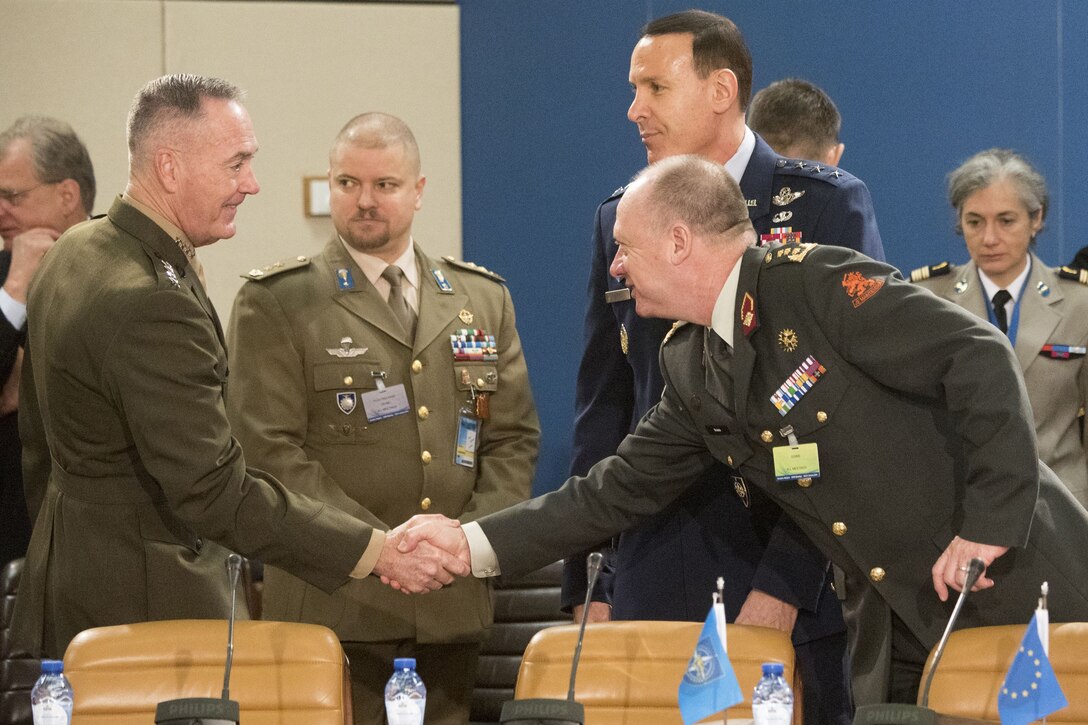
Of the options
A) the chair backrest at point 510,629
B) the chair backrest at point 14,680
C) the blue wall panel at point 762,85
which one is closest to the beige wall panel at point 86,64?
the blue wall panel at point 762,85

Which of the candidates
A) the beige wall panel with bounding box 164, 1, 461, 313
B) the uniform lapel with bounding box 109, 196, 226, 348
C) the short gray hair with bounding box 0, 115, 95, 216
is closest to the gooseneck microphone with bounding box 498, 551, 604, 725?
the uniform lapel with bounding box 109, 196, 226, 348

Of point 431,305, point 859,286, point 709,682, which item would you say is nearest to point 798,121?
point 431,305

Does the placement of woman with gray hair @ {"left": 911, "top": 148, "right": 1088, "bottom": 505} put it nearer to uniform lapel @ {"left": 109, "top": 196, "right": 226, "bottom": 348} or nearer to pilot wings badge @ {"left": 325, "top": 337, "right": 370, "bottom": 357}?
pilot wings badge @ {"left": 325, "top": 337, "right": 370, "bottom": 357}

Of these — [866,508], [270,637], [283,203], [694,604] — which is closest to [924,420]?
[866,508]

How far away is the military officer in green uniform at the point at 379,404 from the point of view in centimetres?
325

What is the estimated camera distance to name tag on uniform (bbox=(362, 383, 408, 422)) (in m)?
3.30

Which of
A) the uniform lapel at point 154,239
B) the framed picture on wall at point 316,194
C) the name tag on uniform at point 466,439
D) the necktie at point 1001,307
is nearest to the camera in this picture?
the uniform lapel at point 154,239

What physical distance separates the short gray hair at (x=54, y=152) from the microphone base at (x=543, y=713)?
2405 mm

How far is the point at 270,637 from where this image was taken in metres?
2.40

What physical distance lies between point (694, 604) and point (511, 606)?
58.3 inches

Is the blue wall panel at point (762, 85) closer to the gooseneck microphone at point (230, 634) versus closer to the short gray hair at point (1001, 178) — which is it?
the short gray hair at point (1001, 178)

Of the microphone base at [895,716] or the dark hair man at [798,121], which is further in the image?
the dark hair man at [798,121]

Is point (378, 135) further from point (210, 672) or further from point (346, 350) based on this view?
point (210, 672)

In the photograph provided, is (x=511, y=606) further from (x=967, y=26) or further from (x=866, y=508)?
(x=967, y=26)
